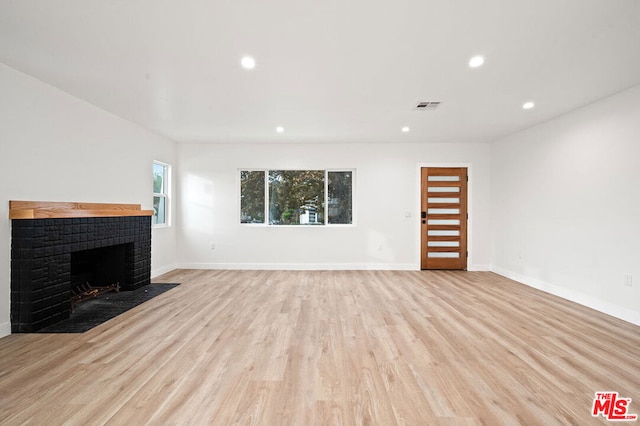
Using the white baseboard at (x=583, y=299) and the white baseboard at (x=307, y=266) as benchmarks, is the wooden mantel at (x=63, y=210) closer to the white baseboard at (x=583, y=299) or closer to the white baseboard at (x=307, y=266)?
the white baseboard at (x=307, y=266)

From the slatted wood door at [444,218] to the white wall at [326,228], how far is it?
157 millimetres

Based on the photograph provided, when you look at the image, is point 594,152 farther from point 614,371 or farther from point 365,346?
point 365,346

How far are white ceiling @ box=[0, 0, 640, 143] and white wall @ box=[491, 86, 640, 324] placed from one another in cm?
41

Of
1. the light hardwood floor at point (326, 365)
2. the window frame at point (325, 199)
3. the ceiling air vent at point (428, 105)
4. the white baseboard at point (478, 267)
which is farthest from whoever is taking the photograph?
the window frame at point (325, 199)

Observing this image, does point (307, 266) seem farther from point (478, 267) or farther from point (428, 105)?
point (428, 105)

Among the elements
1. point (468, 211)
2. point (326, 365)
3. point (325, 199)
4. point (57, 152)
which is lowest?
point (326, 365)

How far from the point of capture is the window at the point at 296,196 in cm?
621

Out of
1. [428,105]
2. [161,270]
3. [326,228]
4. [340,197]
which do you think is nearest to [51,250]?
[161,270]

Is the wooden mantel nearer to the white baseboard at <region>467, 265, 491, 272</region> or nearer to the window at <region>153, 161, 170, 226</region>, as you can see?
the window at <region>153, 161, 170, 226</region>

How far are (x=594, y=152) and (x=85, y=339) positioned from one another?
608 centimetres

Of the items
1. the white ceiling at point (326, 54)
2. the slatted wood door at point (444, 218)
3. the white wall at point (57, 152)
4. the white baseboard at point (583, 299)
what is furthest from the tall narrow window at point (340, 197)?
the white wall at point (57, 152)

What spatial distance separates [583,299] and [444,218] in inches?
102

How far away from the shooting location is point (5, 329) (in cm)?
281

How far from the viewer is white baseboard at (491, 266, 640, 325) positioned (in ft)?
10.8
